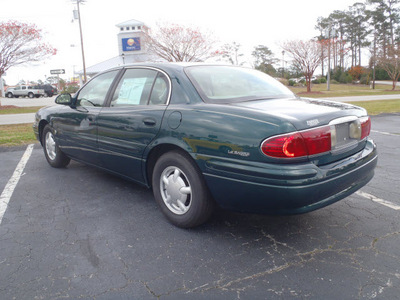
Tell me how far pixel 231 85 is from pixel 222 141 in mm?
933

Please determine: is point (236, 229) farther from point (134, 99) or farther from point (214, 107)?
point (134, 99)

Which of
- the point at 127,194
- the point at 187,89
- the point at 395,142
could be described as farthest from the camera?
the point at 395,142

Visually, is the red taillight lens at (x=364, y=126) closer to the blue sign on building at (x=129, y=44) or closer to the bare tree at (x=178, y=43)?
the bare tree at (x=178, y=43)

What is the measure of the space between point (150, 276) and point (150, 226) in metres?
0.84

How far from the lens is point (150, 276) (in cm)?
241

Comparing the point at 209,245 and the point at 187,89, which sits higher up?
the point at 187,89

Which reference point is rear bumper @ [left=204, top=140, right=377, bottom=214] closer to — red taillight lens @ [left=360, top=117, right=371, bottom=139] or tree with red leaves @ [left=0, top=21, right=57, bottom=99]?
red taillight lens @ [left=360, top=117, right=371, bottom=139]

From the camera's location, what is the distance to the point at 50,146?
5.35m

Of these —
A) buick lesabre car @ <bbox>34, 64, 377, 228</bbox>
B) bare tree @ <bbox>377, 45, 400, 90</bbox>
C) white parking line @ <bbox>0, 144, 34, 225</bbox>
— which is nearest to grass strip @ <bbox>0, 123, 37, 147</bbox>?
white parking line @ <bbox>0, 144, 34, 225</bbox>

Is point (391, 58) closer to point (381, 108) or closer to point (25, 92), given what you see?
point (381, 108)

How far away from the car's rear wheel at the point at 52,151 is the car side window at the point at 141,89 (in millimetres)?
1794

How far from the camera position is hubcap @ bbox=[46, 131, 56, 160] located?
5254mm

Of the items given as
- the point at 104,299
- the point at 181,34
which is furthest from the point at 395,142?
the point at 181,34

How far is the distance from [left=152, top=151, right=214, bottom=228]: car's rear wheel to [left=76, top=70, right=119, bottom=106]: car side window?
53.9 inches
